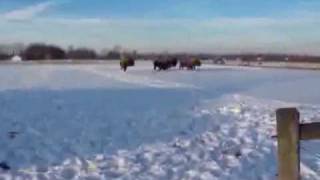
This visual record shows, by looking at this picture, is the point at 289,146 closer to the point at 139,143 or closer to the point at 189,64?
the point at 139,143

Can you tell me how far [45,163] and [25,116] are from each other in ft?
20.3

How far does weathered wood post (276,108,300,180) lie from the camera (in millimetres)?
4801

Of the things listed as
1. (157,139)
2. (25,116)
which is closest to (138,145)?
(157,139)

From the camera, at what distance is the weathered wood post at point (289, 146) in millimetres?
4801

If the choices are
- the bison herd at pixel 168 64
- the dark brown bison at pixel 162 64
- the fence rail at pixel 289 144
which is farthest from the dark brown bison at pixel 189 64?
the fence rail at pixel 289 144

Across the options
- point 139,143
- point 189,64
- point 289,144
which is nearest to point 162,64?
point 189,64

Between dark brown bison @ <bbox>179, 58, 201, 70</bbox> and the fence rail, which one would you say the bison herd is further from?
the fence rail

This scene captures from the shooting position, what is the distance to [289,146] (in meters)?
4.84

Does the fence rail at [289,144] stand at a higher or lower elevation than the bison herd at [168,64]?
higher

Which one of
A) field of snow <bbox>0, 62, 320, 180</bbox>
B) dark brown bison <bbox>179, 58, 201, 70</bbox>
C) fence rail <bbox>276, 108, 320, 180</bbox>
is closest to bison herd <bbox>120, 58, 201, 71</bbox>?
dark brown bison <bbox>179, 58, 201, 70</bbox>

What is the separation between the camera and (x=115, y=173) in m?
8.91

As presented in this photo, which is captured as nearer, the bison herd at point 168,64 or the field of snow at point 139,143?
the field of snow at point 139,143

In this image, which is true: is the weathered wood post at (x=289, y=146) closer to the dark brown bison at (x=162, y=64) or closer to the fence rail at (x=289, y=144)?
the fence rail at (x=289, y=144)

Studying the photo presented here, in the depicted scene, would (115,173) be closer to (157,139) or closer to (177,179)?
(177,179)
